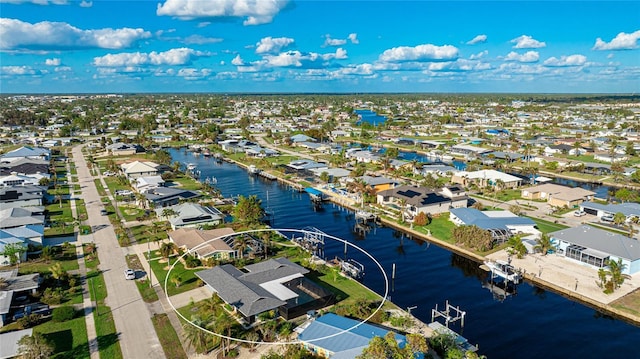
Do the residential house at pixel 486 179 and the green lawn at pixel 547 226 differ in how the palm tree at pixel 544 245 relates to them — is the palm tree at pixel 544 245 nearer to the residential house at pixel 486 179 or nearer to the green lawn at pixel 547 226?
the green lawn at pixel 547 226

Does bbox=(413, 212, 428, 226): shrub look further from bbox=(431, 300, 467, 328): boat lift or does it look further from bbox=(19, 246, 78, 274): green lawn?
bbox=(19, 246, 78, 274): green lawn

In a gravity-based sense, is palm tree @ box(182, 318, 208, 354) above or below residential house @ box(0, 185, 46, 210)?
below

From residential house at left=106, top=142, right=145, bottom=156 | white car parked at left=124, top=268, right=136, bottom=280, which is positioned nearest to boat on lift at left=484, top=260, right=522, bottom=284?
white car parked at left=124, top=268, right=136, bottom=280

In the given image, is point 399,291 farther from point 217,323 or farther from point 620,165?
point 620,165

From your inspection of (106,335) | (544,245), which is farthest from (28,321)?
(544,245)

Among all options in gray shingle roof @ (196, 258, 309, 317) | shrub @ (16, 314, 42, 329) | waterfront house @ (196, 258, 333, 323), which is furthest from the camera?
waterfront house @ (196, 258, 333, 323)

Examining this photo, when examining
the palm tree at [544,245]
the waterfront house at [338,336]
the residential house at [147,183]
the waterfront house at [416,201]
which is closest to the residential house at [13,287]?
the waterfront house at [338,336]

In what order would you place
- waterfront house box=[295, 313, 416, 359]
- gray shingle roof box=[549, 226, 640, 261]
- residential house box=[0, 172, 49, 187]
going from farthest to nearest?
residential house box=[0, 172, 49, 187] → gray shingle roof box=[549, 226, 640, 261] → waterfront house box=[295, 313, 416, 359]
